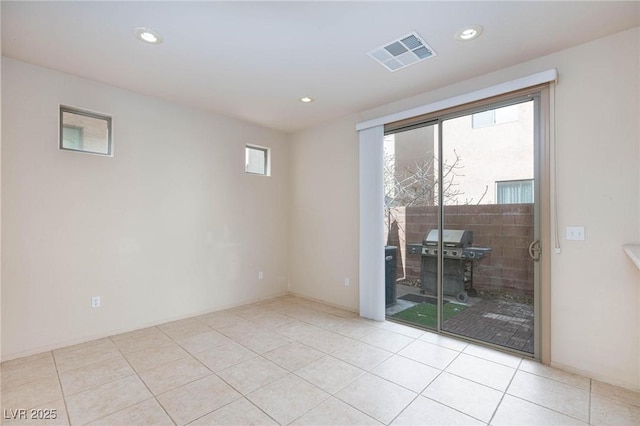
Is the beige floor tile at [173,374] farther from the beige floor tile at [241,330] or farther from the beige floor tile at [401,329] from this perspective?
the beige floor tile at [401,329]

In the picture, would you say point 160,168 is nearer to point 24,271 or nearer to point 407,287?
point 24,271

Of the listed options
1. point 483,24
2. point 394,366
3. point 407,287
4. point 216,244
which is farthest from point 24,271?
point 483,24

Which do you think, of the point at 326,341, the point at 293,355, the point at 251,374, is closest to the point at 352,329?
the point at 326,341

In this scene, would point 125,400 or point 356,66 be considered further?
point 356,66

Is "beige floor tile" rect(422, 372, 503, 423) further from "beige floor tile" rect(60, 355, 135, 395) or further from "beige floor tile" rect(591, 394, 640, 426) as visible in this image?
"beige floor tile" rect(60, 355, 135, 395)

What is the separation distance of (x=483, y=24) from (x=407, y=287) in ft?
9.43

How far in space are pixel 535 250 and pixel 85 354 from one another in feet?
14.3

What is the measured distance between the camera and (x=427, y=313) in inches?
141

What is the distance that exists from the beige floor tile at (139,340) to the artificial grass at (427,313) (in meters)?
2.77

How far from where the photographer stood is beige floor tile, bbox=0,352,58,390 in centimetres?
Result: 236

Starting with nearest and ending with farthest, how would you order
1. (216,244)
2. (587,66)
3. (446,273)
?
1. (587,66)
2. (446,273)
3. (216,244)

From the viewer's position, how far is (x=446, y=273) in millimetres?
3359

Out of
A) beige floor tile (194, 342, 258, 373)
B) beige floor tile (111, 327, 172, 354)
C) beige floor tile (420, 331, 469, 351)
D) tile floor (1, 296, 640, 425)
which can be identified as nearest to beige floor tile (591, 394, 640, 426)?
tile floor (1, 296, 640, 425)

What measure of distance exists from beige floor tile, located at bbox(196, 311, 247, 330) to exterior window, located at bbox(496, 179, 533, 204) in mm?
3329
